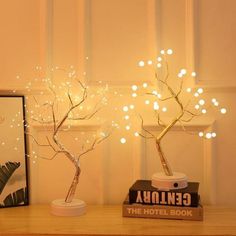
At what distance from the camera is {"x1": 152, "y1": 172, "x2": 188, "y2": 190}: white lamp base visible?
1.70 meters

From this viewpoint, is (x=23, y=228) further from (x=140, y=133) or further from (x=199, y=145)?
(x=199, y=145)

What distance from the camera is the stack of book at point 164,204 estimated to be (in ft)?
5.41

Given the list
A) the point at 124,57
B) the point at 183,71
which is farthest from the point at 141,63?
the point at 183,71

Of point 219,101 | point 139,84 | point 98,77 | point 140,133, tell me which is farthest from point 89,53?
point 219,101

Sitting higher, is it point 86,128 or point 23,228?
point 86,128

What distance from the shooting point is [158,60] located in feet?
6.22

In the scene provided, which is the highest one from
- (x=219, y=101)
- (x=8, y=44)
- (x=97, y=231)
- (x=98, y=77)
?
(x=8, y=44)

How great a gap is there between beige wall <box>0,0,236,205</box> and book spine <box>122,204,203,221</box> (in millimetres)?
248

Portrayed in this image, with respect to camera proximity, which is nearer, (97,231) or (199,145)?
(97,231)

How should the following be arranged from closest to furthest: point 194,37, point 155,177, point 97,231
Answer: point 97,231 → point 155,177 → point 194,37

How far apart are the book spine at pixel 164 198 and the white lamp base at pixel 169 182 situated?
0.04 m

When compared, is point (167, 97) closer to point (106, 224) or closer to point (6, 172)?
point (106, 224)

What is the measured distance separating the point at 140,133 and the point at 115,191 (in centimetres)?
30

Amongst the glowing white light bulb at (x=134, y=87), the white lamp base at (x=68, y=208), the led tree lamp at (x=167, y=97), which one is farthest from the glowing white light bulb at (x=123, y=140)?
the white lamp base at (x=68, y=208)
